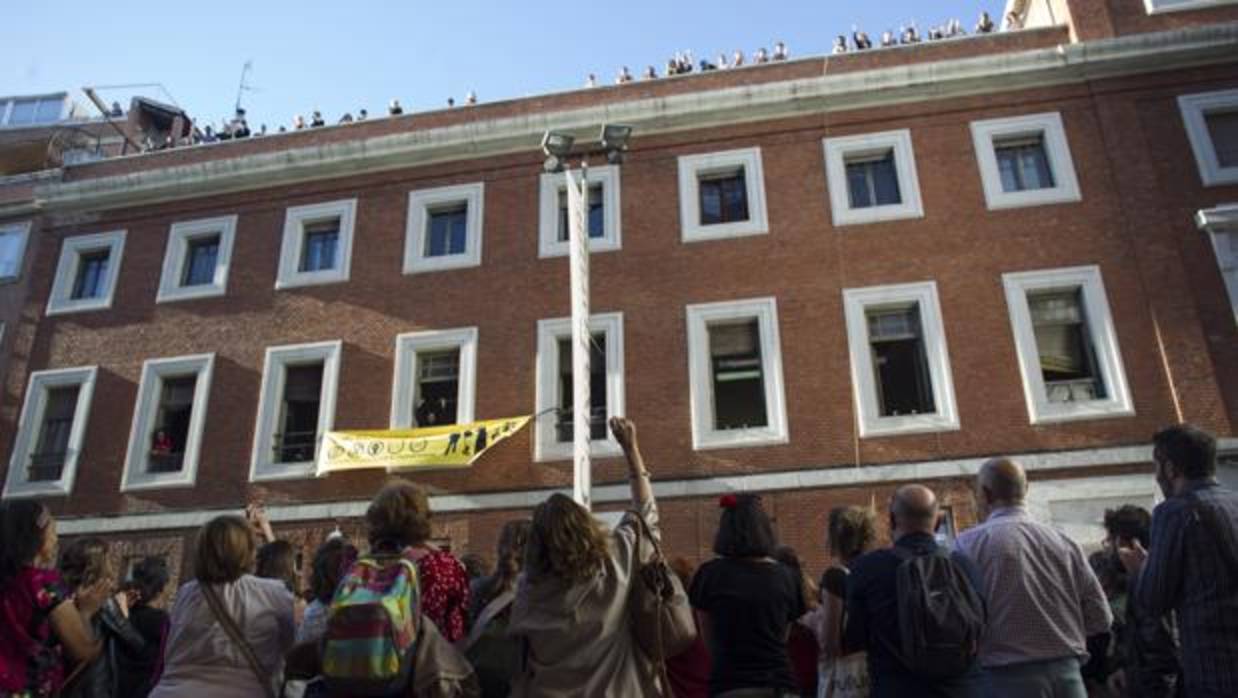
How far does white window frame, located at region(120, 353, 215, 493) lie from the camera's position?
56.1ft

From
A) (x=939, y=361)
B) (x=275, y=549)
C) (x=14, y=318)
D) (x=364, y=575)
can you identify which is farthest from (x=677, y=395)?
(x=14, y=318)

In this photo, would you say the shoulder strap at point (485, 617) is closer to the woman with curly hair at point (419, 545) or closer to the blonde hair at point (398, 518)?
the woman with curly hair at point (419, 545)

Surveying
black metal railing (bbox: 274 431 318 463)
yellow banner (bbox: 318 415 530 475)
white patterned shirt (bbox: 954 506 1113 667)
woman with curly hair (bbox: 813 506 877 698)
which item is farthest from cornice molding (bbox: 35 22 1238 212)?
white patterned shirt (bbox: 954 506 1113 667)

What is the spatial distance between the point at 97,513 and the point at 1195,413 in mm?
20465

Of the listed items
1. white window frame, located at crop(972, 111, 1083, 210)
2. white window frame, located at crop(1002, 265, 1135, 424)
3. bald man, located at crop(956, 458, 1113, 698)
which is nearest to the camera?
bald man, located at crop(956, 458, 1113, 698)

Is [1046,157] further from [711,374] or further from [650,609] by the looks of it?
[650,609]

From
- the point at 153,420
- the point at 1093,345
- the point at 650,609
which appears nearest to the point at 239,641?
the point at 650,609

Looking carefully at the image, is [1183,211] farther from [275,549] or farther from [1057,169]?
[275,549]

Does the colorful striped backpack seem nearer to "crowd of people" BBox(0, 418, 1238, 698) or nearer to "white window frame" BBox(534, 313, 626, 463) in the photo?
"crowd of people" BBox(0, 418, 1238, 698)

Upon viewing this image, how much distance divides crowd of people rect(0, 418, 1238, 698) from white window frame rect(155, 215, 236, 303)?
15468 millimetres

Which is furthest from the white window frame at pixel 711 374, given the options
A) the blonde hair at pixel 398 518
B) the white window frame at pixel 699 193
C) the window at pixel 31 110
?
the window at pixel 31 110

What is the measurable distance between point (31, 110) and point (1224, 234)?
37.0m

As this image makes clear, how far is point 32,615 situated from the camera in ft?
12.9

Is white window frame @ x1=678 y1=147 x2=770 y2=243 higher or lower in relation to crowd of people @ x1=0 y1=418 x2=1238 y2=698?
higher
